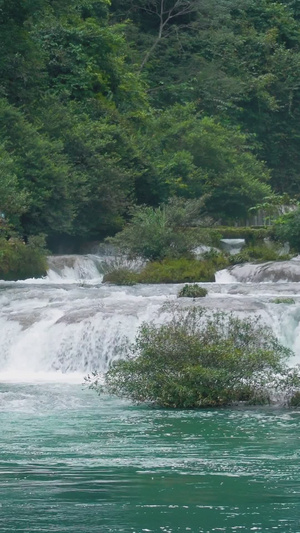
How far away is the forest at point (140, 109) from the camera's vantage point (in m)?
42.1

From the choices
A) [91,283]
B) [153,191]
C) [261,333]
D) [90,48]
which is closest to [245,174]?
[153,191]

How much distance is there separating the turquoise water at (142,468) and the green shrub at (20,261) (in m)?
16.5

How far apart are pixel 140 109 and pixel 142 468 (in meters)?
40.1

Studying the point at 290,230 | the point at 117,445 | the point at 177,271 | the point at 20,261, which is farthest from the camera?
the point at 290,230

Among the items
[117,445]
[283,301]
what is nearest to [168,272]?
[283,301]

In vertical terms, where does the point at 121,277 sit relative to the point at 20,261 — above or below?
below

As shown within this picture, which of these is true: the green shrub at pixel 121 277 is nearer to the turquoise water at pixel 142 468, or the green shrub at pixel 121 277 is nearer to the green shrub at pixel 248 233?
the green shrub at pixel 248 233

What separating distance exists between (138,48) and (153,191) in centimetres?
1665

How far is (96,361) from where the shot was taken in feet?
82.0

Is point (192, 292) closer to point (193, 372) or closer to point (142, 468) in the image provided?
point (193, 372)

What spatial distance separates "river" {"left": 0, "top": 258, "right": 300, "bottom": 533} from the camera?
38.3 feet

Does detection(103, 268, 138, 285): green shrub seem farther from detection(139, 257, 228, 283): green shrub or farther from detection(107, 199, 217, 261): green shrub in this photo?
detection(107, 199, 217, 261): green shrub

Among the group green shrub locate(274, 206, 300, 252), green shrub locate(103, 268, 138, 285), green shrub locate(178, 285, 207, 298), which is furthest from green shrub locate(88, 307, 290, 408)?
green shrub locate(274, 206, 300, 252)

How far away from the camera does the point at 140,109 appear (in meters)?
53.1
